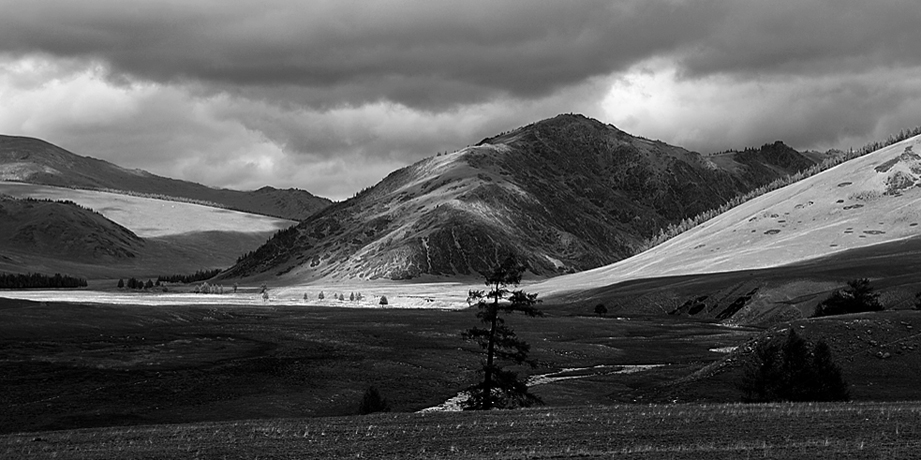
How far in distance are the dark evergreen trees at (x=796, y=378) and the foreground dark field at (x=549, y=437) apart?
1240cm

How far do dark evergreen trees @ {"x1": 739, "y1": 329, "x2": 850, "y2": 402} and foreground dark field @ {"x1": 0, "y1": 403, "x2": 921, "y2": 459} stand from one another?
1240cm

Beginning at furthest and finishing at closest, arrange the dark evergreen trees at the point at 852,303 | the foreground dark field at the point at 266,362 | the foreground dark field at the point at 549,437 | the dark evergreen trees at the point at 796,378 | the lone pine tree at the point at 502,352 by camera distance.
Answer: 1. the dark evergreen trees at the point at 852,303
2. the foreground dark field at the point at 266,362
3. the lone pine tree at the point at 502,352
4. the dark evergreen trees at the point at 796,378
5. the foreground dark field at the point at 549,437

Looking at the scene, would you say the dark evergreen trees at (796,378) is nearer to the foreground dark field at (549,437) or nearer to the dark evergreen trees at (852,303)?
the foreground dark field at (549,437)

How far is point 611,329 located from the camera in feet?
469

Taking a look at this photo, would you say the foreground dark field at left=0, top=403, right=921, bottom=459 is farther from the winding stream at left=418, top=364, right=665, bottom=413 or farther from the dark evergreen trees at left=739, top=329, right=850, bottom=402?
the winding stream at left=418, top=364, right=665, bottom=413

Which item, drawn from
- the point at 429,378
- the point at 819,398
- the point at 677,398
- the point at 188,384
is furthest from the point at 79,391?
the point at 819,398

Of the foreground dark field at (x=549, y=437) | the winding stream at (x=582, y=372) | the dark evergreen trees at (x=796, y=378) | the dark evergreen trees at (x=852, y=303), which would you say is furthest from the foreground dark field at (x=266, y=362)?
the foreground dark field at (x=549, y=437)

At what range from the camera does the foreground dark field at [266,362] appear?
71000 mm

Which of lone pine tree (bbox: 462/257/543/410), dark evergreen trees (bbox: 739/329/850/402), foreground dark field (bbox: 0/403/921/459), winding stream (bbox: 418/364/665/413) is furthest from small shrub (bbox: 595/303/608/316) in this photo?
foreground dark field (bbox: 0/403/921/459)

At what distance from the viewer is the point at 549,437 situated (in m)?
Result: 37.1

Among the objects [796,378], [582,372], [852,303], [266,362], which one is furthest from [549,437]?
[852,303]

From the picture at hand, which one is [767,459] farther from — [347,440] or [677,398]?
[677,398]

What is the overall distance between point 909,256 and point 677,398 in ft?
417

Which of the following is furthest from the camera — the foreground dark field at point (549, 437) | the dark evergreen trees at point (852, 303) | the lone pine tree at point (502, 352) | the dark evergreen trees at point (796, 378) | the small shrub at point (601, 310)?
the small shrub at point (601, 310)
